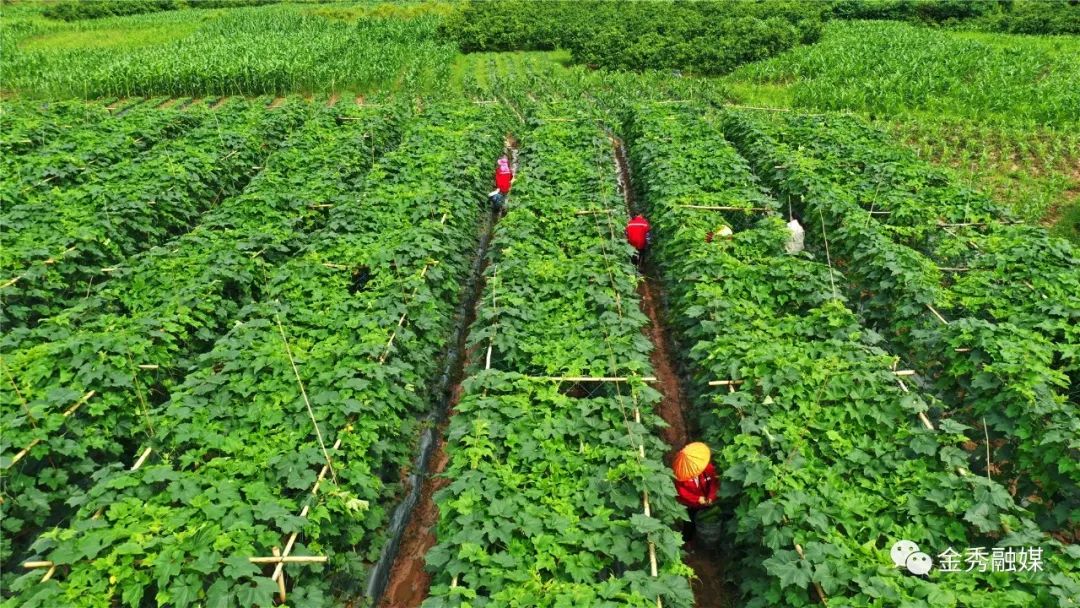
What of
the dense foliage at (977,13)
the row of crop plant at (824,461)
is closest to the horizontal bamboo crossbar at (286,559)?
the row of crop plant at (824,461)

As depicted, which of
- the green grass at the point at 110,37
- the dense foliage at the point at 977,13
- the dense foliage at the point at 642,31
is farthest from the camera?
the green grass at the point at 110,37

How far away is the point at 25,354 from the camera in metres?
7.58

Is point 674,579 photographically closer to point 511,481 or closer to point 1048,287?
point 511,481

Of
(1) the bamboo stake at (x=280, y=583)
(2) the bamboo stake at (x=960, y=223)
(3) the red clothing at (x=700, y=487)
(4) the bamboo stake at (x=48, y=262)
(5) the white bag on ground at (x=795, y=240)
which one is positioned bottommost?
(3) the red clothing at (x=700, y=487)

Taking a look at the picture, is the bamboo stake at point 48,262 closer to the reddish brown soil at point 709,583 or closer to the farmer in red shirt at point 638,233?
the farmer in red shirt at point 638,233

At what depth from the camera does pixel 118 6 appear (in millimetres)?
51438

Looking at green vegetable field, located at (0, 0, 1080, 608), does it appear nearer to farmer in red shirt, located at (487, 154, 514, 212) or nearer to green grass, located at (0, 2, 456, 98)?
farmer in red shirt, located at (487, 154, 514, 212)

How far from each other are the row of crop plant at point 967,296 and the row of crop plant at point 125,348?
9.85 metres

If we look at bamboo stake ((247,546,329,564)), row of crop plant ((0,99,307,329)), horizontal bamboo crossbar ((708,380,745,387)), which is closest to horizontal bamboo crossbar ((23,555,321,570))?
bamboo stake ((247,546,329,564))

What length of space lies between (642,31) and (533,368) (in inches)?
1194

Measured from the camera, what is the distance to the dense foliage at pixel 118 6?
1913 inches

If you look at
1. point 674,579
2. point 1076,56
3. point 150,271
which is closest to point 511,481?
point 674,579

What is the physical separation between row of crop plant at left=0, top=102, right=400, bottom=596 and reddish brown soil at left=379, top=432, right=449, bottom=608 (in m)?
3.23

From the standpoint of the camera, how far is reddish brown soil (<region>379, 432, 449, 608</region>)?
6867 mm
